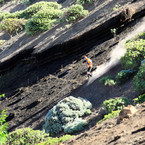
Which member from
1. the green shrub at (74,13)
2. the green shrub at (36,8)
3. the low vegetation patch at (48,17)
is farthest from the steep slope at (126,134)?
the green shrub at (36,8)

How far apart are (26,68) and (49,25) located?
5902mm

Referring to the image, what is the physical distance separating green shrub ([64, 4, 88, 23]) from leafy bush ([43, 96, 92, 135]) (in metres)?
12.2

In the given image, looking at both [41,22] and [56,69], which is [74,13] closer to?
[41,22]

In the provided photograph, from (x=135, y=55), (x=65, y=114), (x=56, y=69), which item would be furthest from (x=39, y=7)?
(x=65, y=114)

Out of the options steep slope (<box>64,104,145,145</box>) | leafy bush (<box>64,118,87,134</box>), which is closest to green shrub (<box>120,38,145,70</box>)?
leafy bush (<box>64,118,87,134</box>)

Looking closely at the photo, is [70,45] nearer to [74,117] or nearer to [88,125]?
[74,117]

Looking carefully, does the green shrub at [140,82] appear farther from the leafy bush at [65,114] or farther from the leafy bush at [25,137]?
the leafy bush at [25,137]

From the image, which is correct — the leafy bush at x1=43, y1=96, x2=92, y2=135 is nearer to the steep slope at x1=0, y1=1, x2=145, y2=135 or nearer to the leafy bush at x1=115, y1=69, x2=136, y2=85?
the steep slope at x1=0, y1=1, x2=145, y2=135

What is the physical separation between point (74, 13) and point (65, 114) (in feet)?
43.9

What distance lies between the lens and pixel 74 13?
2281cm

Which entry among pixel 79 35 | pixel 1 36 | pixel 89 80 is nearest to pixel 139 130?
pixel 89 80

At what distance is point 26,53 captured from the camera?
24891mm

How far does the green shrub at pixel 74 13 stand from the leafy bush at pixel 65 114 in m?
12.2

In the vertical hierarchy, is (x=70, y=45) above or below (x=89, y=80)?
above
